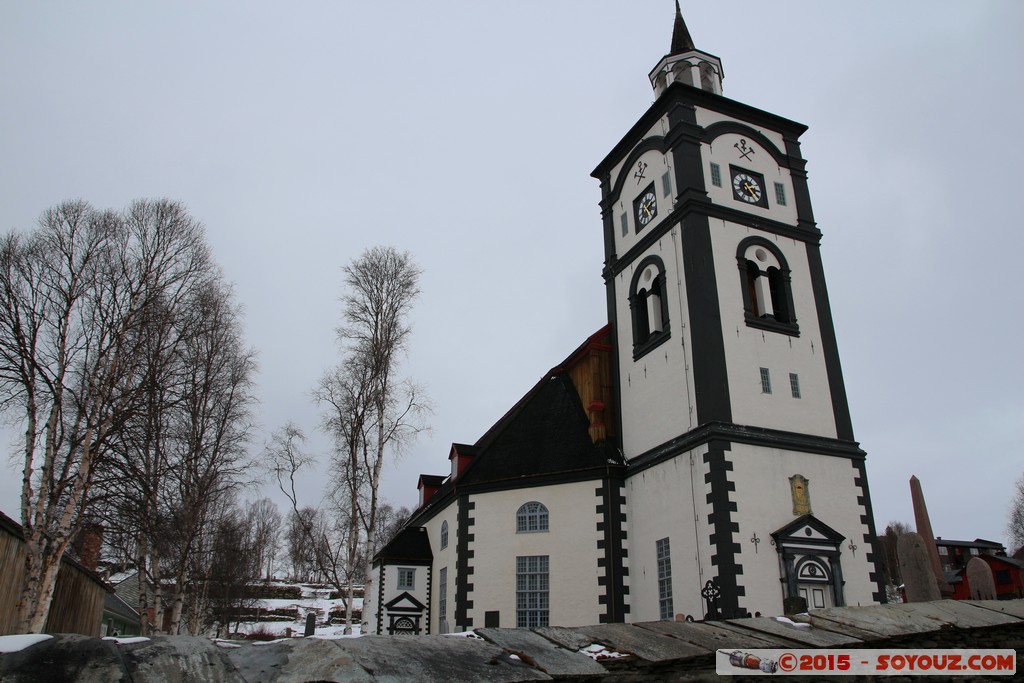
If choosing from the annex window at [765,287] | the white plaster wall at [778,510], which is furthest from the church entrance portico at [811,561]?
the annex window at [765,287]

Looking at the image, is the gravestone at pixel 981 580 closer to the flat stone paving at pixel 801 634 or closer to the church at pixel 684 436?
the church at pixel 684 436

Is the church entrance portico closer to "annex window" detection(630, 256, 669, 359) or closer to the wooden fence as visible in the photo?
"annex window" detection(630, 256, 669, 359)

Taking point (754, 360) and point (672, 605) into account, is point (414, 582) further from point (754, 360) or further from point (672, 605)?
Answer: point (754, 360)

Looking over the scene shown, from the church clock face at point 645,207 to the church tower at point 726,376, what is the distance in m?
0.08

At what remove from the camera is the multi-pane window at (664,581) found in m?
20.9

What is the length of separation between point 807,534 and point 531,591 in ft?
28.4

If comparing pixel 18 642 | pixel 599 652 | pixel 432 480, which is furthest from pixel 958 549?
pixel 18 642

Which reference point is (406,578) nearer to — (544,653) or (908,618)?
(908,618)

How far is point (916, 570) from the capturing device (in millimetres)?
12578

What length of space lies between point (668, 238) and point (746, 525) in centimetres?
1000

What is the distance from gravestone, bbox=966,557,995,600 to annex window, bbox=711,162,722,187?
1519cm

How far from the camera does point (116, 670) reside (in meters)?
4.46

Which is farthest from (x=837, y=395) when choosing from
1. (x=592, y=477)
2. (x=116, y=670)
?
(x=116, y=670)

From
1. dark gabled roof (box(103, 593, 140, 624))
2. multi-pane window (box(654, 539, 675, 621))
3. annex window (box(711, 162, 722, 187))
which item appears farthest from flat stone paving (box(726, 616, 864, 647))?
dark gabled roof (box(103, 593, 140, 624))
